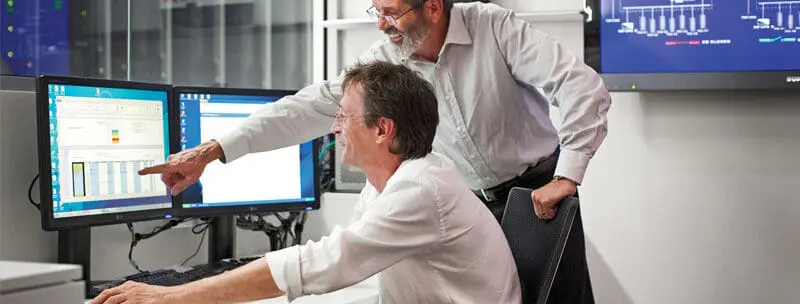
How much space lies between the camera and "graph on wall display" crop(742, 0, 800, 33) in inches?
115

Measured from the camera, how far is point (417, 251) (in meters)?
1.68

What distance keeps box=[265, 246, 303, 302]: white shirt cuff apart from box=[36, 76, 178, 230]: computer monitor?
2.56 ft

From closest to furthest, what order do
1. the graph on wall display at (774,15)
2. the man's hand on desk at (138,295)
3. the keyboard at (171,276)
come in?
the man's hand on desk at (138,295) → the keyboard at (171,276) → the graph on wall display at (774,15)

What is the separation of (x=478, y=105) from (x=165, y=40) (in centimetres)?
151

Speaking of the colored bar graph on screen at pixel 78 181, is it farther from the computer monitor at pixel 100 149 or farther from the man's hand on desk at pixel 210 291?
the man's hand on desk at pixel 210 291

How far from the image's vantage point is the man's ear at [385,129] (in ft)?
5.84

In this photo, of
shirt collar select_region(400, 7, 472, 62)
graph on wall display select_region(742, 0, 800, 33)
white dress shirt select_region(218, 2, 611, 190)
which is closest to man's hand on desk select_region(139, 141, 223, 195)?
white dress shirt select_region(218, 2, 611, 190)

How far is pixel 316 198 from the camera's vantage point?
281cm

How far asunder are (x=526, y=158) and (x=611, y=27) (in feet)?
2.73

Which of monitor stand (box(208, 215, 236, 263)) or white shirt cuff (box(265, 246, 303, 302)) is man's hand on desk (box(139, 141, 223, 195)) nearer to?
monitor stand (box(208, 215, 236, 263))

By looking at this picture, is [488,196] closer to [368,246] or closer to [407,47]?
[407,47]

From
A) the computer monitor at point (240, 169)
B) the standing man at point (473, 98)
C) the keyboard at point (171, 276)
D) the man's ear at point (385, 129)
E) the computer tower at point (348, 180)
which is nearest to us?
the man's ear at point (385, 129)

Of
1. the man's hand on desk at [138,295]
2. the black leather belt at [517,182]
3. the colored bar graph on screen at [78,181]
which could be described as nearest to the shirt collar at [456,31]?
the black leather belt at [517,182]

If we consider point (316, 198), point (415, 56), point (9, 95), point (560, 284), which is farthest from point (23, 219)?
point (560, 284)
